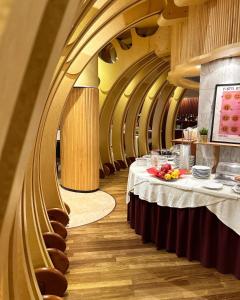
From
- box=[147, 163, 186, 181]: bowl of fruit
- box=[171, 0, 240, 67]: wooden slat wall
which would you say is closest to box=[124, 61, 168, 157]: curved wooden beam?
box=[171, 0, 240, 67]: wooden slat wall

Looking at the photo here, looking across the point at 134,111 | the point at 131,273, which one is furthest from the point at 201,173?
the point at 134,111

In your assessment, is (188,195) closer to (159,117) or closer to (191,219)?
(191,219)

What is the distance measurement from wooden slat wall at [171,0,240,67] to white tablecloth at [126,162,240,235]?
6.52 feet

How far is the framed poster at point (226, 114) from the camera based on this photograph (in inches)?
162

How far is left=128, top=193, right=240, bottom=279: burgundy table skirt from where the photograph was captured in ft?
10.6

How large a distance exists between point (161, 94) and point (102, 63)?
486cm

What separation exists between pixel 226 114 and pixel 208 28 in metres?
1.32

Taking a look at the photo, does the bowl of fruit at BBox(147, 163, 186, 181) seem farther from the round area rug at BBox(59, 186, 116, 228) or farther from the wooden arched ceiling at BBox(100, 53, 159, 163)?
the wooden arched ceiling at BBox(100, 53, 159, 163)

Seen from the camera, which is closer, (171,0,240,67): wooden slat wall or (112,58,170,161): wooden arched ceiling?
(171,0,240,67): wooden slat wall

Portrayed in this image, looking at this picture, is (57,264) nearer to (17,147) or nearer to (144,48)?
(17,147)

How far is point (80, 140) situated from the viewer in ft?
21.0

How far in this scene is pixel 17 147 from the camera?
2.17ft

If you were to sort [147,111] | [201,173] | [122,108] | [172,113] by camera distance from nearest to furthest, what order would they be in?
[201,173] < [122,108] < [147,111] < [172,113]

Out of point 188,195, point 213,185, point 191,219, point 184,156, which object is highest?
point 184,156
